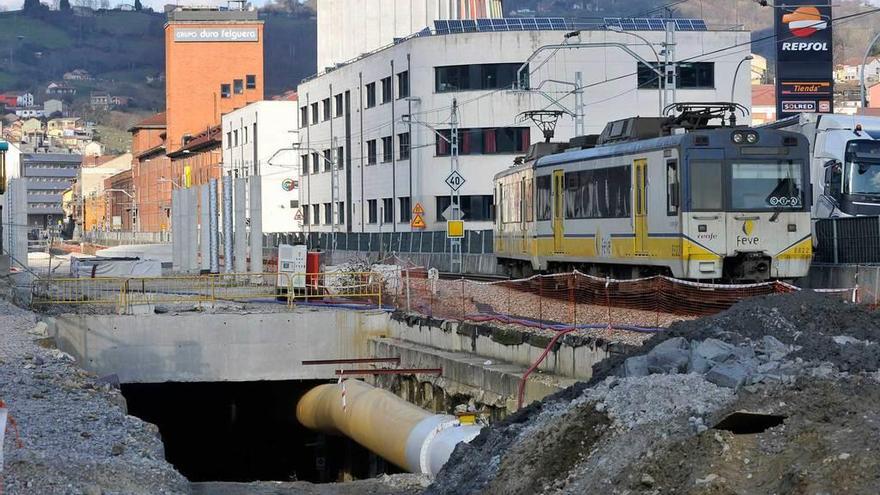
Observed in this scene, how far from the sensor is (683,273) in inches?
1037

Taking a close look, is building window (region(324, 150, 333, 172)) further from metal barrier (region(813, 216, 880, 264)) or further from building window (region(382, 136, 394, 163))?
metal barrier (region(813, 216, 880, 264))

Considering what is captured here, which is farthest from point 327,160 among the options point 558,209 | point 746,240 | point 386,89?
point 746,240

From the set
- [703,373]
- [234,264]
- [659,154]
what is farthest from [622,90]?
[703,373]

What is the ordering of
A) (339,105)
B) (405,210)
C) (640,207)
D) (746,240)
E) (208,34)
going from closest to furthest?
1. (746,240)
2. (640,207)
3. (405,210)
4. (339,105)
5. (208,34)

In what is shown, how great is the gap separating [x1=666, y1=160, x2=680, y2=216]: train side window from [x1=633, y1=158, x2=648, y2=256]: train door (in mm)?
907

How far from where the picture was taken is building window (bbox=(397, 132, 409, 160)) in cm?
7412

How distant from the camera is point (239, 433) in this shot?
125ft

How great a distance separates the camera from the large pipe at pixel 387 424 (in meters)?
19.7

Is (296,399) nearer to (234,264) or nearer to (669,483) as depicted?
(234,264)

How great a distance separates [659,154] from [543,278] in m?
3.93

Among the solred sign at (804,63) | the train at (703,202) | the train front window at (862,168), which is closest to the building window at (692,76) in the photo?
the solred sign at (804,63)

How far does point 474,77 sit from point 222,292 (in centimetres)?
3203

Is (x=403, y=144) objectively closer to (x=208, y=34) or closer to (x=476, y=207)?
(x=476, y=207)

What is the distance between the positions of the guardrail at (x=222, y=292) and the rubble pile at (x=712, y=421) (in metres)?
21.2
